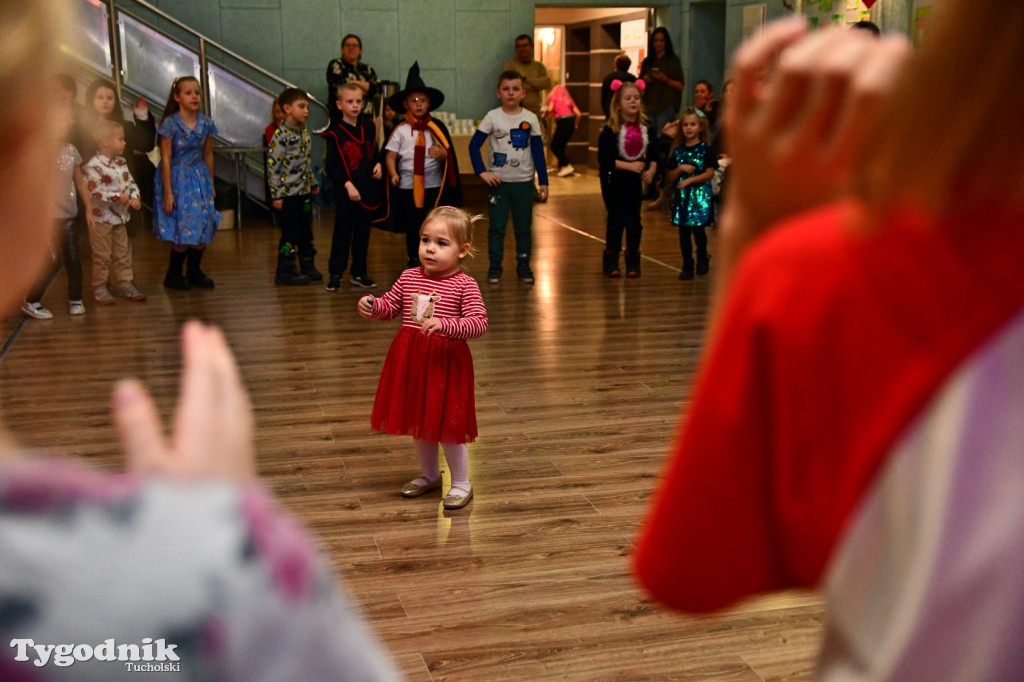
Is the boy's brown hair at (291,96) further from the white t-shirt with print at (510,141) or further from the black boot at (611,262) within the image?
the black boot at (611,262)

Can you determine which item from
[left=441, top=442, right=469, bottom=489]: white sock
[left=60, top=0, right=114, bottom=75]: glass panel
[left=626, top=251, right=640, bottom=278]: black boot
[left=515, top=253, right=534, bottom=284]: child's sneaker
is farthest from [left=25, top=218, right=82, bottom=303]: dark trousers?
[left=60, top=0, right=114, bottom=75]: glass panel

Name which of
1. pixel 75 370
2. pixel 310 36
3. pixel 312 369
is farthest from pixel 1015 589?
pixel 310 36

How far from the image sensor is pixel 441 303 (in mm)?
3918

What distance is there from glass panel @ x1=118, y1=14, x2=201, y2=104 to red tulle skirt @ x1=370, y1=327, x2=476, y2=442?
9196 mm

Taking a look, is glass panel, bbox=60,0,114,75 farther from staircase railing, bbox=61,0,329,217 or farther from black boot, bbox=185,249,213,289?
black boot, bbox=185,249,213,289

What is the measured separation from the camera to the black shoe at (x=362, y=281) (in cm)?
827

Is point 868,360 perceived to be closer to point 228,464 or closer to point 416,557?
point 228,464

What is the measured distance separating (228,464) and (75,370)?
566 centimetres

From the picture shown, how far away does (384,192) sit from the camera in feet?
27.4

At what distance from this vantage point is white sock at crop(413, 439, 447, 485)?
13.4 feet

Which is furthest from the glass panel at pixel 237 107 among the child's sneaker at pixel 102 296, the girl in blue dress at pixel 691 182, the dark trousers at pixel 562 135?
the dark trousers at pixel 562 135

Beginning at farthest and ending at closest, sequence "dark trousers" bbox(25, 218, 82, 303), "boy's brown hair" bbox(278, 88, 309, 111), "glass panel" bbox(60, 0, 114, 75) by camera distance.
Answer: "glass panel" bbox(60, 0, 114, 75)
"boy's brown hair" bbox(278, 88, 309, 111)
"dark trousers" bbox(25, 218, 82, 303)

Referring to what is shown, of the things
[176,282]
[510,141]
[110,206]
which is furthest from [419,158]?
[110,206]

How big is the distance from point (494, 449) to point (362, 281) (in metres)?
3.92
